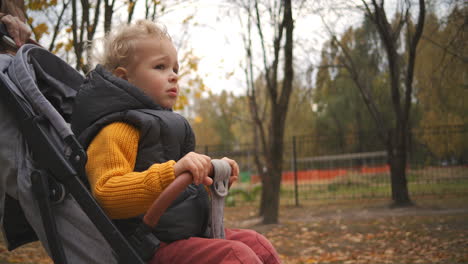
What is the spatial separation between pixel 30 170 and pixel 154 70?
2.26 feet

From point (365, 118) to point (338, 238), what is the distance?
60.3 ft

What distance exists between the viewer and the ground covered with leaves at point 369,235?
19.2 ft

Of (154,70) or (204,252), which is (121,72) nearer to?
(154,70)

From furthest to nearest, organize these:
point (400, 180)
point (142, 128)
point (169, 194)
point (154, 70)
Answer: point (400, 180) → point (154, 70) → point (142, 128) → point (169, 194)

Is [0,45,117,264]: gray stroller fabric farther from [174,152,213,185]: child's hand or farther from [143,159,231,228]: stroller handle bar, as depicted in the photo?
[174,152,213,185]: child's hand

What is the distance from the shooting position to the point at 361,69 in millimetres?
12242

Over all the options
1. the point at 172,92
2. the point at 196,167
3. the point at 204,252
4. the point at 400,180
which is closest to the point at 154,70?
the point at 172,92

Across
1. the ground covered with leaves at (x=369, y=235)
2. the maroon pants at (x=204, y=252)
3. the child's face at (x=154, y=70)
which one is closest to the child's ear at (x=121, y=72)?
the child's face at (x=154, y=70)

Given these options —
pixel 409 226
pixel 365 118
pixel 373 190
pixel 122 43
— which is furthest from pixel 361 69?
pixel 365 118

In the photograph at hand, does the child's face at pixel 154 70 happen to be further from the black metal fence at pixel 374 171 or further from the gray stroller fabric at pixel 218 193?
the black metal fence at pixel 374 171

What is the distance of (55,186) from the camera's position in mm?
1677

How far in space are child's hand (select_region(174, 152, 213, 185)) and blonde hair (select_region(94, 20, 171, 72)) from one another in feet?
2.44

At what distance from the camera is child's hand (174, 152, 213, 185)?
147 cm

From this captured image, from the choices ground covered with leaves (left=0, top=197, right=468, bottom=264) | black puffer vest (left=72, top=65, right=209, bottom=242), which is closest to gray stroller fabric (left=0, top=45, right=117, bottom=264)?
black puffer vest (left=72, top=65, right=209, bottom=242)
